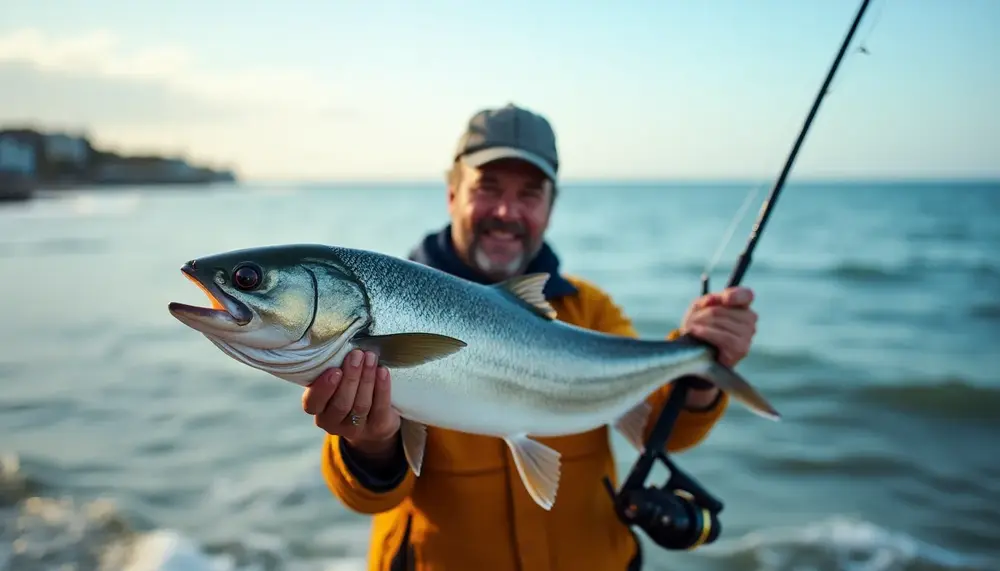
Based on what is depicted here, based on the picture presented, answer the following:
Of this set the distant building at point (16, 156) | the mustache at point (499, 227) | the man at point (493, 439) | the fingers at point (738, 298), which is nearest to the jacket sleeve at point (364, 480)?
the man at point (493, 439)

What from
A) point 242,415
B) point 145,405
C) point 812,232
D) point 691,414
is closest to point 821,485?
point 691,414

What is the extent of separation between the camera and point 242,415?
29.6 ft

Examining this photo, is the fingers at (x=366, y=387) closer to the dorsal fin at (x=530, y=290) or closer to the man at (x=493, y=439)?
the man at (x=493, y=439)

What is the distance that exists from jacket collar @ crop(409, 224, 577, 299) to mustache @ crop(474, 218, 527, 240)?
19cm

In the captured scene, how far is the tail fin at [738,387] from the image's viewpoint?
128 inches

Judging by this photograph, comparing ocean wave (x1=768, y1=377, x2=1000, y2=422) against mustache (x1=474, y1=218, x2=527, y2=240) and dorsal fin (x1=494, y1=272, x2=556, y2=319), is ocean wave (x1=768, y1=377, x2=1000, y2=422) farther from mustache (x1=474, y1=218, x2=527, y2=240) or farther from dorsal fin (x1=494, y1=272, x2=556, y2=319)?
dorsal fin (x1=494, y1=272, x2=556, y2=319)

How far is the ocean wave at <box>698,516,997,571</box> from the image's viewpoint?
19.0ft

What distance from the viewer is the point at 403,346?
228cm

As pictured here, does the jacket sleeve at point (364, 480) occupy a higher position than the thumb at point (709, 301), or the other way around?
the thumb at point (709, 301)

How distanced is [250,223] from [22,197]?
78.8 ft

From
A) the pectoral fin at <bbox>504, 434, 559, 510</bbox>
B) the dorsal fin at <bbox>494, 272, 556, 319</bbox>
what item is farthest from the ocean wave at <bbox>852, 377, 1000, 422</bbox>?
the dorsal fin at <bbox>494, 272, 556, 319</bbox>

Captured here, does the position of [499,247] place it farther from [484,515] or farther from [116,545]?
[116,545]

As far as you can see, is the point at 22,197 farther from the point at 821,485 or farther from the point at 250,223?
the point at 821,485

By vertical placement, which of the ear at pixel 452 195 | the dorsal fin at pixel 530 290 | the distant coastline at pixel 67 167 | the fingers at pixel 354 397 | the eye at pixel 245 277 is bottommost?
the distant coastline at pixel 67 167
